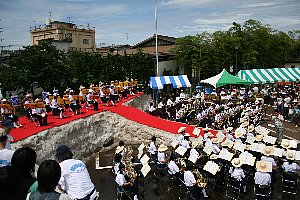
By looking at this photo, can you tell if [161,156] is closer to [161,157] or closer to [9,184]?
[161,157]

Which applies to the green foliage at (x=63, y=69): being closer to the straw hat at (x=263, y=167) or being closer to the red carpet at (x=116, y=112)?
the red carpet at (x=116, y=112)

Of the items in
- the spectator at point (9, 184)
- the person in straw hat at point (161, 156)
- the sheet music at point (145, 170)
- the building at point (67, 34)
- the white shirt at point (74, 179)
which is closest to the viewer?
the spectator at point (9, 184)

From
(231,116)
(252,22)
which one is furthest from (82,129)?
(252,22)

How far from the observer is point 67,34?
1764 inches

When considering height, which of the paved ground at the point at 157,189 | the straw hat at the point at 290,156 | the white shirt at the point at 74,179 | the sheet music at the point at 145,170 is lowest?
the paved ground at the point at 157,189

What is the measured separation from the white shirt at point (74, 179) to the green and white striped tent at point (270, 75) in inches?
962

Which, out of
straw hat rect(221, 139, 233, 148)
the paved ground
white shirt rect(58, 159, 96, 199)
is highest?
white shirt rect(58, 159, 96, 199)

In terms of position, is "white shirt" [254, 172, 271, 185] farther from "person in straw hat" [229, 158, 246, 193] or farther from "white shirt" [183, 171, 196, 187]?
"white shirt" [183, 171, 196, 187]

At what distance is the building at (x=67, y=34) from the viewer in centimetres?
4403

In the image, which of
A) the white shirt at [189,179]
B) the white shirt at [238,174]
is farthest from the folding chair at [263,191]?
the white shirt at [189,179]

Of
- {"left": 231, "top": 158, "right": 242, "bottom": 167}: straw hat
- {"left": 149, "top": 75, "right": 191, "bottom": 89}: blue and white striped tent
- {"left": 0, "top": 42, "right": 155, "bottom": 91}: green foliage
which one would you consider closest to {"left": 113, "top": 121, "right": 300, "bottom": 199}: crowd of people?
{"left": 231, "top": 158, "right": 242, "bottom": 167}: straw hat

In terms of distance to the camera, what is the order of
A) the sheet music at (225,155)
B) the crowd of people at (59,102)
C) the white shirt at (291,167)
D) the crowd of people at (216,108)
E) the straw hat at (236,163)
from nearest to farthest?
the straw hat at (236,163) → the white shirt at (291,167) → the sheet music at (225,155) → the crowd of people at (59,102) → the crowd of people at (216,108)

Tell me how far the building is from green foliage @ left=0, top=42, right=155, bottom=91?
17323 millimetres

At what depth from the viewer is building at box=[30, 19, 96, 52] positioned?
44.0m
